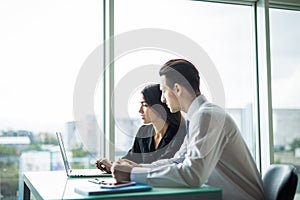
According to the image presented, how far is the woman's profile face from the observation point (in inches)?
89.4

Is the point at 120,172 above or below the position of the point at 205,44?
below

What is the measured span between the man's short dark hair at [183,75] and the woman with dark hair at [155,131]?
431 mm

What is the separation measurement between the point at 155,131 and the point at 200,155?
2.74ft

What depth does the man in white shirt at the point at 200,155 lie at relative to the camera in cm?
145

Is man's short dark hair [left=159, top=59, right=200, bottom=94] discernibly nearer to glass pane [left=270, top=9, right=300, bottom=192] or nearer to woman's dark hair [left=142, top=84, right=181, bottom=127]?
woman's dark hair [left=142, top=84, right=181, bottom=127]

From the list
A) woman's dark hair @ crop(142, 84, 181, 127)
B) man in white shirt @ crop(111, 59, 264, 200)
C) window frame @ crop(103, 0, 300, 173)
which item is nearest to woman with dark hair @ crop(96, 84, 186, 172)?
woman's dark hair @ crop(142, 84, 181, 127)

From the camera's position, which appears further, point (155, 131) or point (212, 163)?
point (155, 131)

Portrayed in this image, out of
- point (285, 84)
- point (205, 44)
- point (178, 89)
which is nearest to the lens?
point (178, 89)

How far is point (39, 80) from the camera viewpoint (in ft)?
8.87

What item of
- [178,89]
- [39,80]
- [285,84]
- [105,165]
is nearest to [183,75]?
A: [178,89]

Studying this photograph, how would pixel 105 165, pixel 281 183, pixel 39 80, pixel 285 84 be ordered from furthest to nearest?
pixel 285 84 → pixel 39 80 → pixel 105 165 → pixel 281 183

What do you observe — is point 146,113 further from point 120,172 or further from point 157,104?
point 120,172

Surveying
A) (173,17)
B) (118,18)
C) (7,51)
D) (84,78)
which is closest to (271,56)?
(173,17)

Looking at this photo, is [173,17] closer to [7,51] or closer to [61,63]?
[61,63]
